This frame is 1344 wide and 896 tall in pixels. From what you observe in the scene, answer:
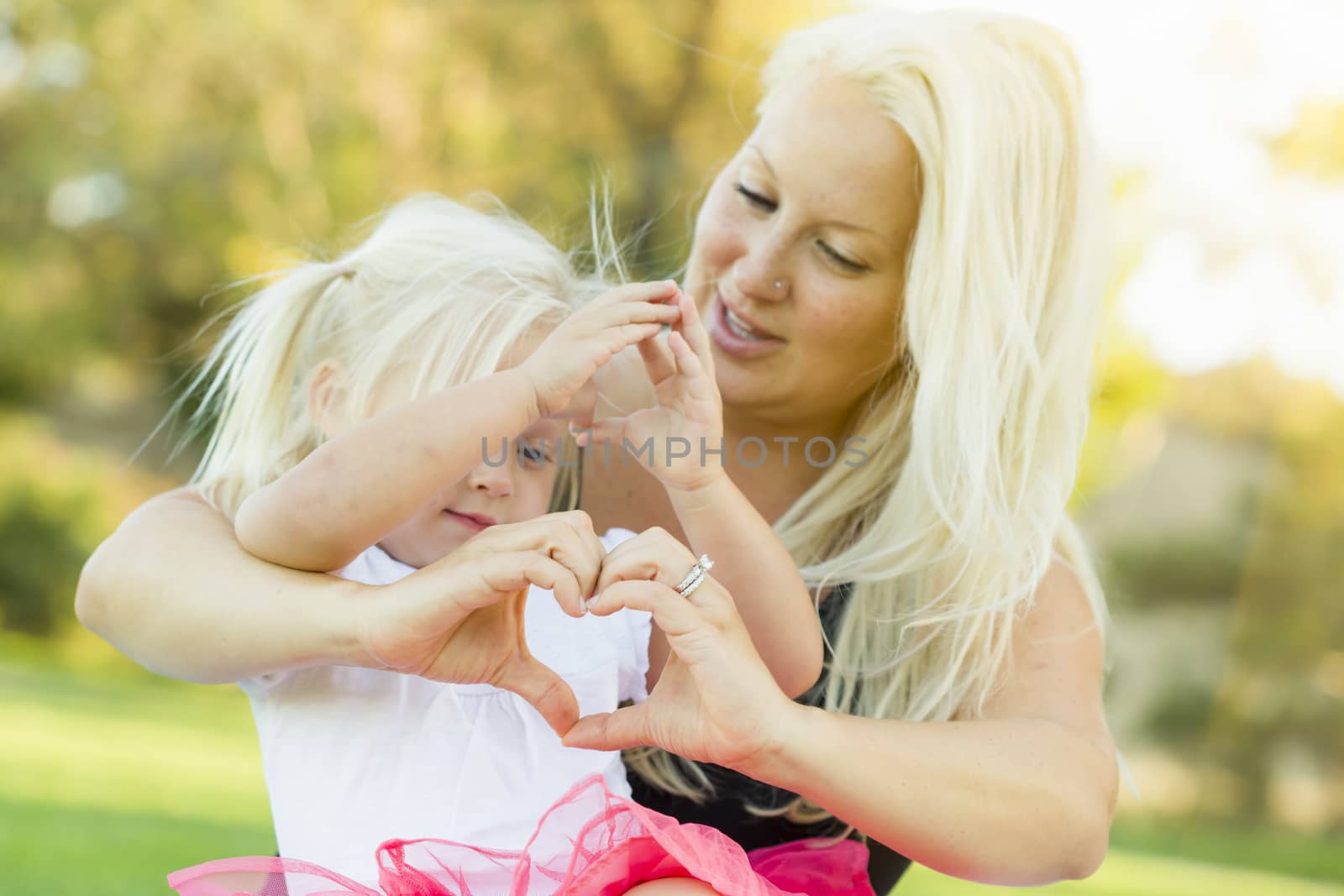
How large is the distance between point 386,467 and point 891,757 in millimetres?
759

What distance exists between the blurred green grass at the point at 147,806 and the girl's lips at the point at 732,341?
253cm

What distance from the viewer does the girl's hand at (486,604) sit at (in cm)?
158

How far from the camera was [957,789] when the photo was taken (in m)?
1.70

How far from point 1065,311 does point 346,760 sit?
1.47 meters

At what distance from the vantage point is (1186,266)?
10.4 m

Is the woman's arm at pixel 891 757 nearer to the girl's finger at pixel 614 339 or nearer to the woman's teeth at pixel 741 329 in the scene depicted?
the girl's finger at pixel 614 339

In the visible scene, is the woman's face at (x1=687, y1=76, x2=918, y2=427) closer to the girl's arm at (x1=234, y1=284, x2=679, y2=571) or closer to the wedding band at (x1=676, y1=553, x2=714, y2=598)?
the girl's arm at (x1=234, y1=284, x2=679, y2=571)

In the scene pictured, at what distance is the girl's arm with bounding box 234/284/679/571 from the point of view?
5.48 feet

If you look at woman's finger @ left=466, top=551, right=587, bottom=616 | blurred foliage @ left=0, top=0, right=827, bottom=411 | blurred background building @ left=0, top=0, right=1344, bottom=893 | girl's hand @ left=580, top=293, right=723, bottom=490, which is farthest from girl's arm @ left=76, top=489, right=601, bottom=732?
blurred foliage @ left=0, top=0, right=827, bottom=411

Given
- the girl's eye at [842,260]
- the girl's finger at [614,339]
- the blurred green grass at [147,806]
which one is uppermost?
the girl's eye at [842,260]

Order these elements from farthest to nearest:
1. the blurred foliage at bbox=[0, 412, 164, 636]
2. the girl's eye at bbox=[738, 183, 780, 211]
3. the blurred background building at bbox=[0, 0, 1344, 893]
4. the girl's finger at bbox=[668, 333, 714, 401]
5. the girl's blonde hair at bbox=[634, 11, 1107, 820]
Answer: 1. the blurred foliage at bbox=[0, 412, 164, 636]
2. the blurred background building at bbox=[0, 0, 1344, 893]
3. the girl's eye at bbox=[738, 183, 780, 211]
4. the girl's blonde hair at bbox=[634, 11, 1107, 820]
5. the girl's finger at bbox=[668, 333, 714, 401]

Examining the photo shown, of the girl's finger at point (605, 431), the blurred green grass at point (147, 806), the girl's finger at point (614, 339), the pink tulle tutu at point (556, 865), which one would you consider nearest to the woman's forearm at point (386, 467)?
the girl's finger at point (614, 339)

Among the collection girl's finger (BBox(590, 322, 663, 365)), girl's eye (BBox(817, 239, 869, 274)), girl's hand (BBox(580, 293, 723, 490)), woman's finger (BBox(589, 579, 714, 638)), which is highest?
girl's eye (BBox(817, 239, 869, 274))

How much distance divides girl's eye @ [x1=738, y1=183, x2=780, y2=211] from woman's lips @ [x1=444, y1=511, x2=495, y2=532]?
813 mm
